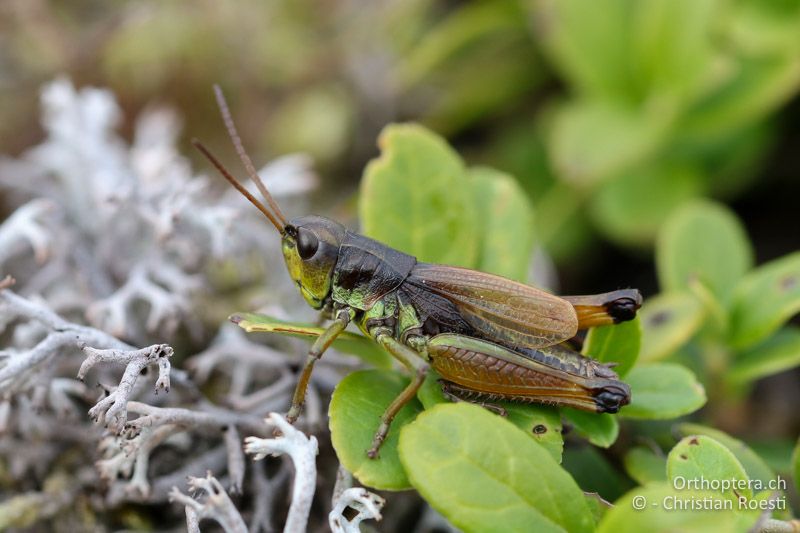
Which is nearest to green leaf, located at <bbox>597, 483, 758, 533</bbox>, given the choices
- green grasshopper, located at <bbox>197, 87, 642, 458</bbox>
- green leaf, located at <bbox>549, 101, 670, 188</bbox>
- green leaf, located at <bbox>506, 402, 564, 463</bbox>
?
green leaf, located at <bbox>506, 402, 564, 463</bbox>

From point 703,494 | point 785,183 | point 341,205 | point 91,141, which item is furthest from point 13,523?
point 785,183

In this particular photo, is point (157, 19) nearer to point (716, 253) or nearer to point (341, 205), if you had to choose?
point (341, 205)

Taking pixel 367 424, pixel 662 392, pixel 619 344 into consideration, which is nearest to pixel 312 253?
pixel 367 424

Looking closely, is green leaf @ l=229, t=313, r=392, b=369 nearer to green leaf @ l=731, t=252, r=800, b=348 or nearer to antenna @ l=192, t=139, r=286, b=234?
antenna @ l=192, t=139, r=286, b=234

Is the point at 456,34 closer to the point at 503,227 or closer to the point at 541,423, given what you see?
the point at 503,227

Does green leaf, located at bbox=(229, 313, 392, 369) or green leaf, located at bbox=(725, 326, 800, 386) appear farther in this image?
green leaf, located at bbox=(725, 326, 800, 386)

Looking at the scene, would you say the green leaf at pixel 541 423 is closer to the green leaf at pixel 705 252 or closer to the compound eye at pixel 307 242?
the compound eye at pixel 307 242

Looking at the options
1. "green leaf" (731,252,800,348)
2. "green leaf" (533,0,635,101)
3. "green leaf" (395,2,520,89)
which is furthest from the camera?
"green leaf" (395,2,520,89)
